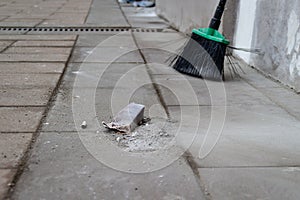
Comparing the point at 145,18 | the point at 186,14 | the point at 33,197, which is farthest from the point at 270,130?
the point at 145,18

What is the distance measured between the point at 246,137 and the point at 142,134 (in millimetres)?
541

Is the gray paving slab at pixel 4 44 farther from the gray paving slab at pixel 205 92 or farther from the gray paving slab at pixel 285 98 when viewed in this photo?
the gray paving slab at pixel 285 98

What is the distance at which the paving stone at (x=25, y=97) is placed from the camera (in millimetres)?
2512

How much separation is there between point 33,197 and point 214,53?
1968 mm

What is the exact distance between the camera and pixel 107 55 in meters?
3.99

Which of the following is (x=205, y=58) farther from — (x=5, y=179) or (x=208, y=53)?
(x=5, y=179)

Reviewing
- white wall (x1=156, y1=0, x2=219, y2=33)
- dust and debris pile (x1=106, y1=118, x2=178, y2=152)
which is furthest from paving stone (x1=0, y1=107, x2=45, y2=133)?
white wall (x1=156, y1=0, x2=219, y2=33)

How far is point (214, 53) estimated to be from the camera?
120 inches

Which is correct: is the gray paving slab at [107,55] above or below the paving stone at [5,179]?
below

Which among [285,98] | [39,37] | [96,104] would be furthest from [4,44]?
[285,98]

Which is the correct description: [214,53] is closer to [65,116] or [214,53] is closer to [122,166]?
[65,116]

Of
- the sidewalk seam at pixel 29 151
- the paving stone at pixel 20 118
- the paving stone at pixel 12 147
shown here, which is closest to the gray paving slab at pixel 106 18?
the sidewalk seam at pixel 29 151

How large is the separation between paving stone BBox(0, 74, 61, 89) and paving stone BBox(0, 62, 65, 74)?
0.13 m

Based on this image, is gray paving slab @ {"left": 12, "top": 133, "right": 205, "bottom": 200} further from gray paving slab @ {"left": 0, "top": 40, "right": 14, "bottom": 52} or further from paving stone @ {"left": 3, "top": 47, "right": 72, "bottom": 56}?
gray paving slab @ {"left": 0, "top": 40, "right": 14, "bottom": 52}
